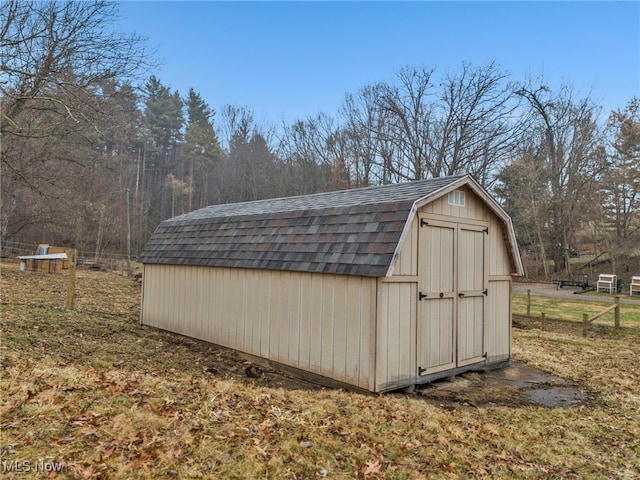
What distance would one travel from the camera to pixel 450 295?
20.5ft

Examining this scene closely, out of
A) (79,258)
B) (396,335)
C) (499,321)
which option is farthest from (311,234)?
(79,258)

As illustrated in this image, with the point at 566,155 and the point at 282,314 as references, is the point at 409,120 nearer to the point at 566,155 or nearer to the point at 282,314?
the point at 566,155

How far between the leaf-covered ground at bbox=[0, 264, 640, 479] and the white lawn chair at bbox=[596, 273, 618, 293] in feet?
56.8

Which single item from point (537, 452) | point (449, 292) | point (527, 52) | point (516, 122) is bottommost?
point (537, 452)

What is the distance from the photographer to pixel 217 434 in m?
3.20

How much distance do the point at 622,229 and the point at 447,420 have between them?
27.8 metres

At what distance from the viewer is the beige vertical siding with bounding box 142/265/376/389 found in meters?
5.46

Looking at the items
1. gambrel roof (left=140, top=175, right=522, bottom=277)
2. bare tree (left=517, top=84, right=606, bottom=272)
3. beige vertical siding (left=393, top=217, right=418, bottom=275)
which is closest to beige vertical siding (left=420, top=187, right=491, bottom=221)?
gambrel roof (left=140, top=175, right=522, bottom=277)

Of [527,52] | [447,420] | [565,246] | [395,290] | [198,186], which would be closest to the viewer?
[447,420]

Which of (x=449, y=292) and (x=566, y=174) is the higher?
(x=566, y=174)

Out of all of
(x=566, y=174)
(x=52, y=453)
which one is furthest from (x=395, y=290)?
(x=566, y=174)

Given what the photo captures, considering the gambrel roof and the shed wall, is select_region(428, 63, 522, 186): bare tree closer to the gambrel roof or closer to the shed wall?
the gambrel roof

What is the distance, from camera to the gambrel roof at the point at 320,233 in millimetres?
5465

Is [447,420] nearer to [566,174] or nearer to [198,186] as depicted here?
[566,174]
